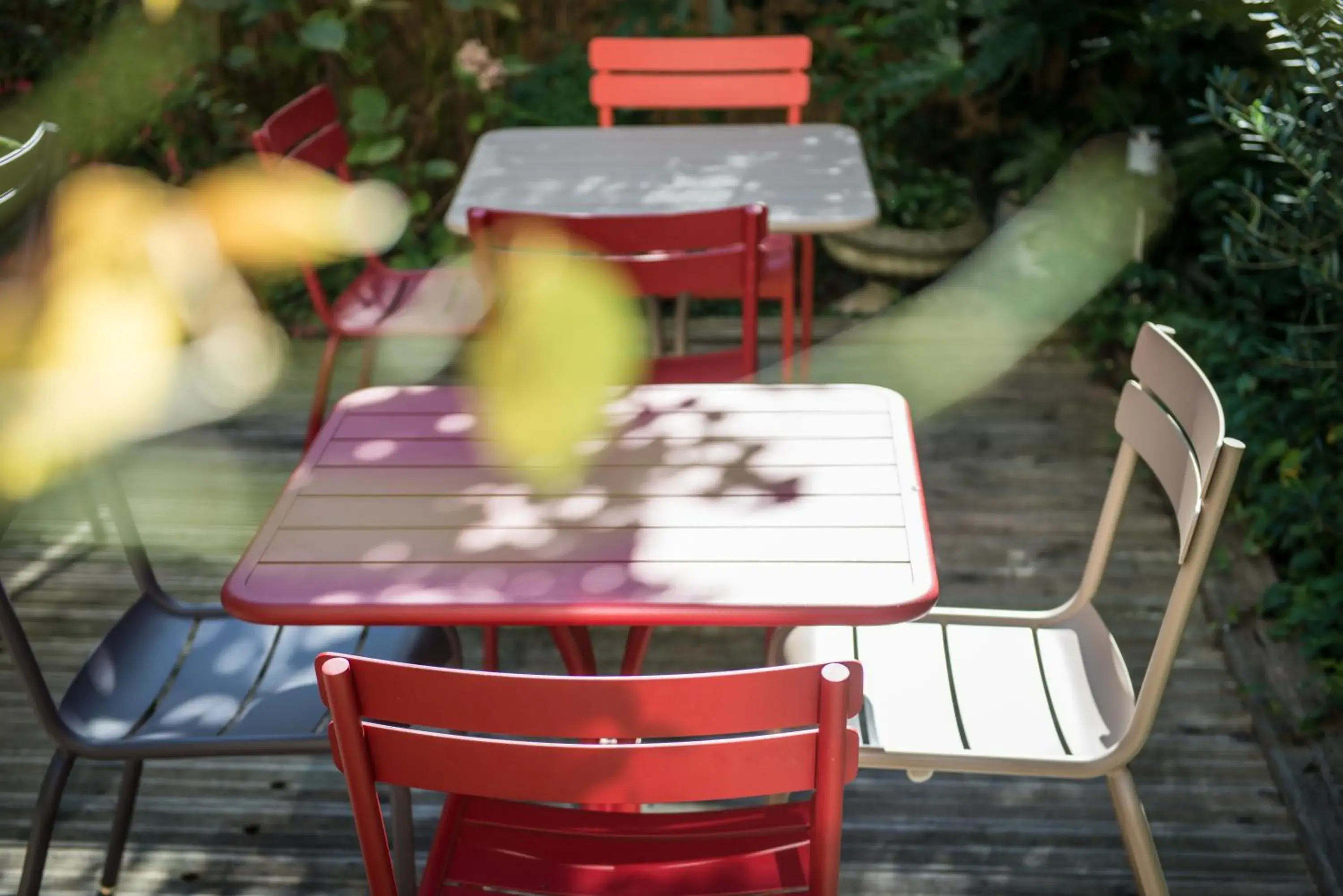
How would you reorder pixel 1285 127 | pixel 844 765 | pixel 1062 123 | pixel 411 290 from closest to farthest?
1. pixel 844 765
2. pixel 1285 127
3. pixel 411 290
4. pixel 1062 123

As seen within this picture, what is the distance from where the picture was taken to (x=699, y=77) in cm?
371

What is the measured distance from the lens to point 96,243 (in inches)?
187

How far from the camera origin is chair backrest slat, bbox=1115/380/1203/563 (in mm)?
1668

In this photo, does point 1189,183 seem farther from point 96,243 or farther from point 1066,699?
point 96,243

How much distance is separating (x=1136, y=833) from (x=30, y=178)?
2.42 m

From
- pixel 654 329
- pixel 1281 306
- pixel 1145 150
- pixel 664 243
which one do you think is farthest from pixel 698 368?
pixel 1145 150

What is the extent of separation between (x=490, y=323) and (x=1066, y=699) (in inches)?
49.3

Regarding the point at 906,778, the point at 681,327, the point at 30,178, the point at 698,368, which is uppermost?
the point at 30,178

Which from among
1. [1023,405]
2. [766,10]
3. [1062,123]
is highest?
[766,10]

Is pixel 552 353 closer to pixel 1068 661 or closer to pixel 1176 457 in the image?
pixel 1068 661

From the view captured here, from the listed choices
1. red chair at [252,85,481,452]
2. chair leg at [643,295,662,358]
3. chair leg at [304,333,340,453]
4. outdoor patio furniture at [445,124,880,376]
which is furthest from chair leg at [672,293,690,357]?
chair leg at [304,333,340,453]

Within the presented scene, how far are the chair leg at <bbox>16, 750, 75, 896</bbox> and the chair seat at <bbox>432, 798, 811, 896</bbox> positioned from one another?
646mm

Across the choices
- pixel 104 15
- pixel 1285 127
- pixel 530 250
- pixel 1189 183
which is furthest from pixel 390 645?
pixel 104 15

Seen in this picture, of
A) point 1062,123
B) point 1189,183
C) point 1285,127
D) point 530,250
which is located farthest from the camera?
point 1062,123
